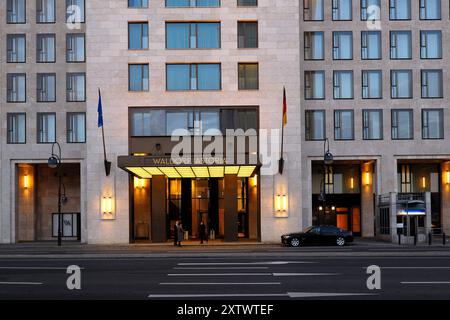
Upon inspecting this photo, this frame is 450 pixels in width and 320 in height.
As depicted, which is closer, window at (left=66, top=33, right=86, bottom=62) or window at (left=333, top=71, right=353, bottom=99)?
A: window at (left=66, top=33, right=86, bottom=62)

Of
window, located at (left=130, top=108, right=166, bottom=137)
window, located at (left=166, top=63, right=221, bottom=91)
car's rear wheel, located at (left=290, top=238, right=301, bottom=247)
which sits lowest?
car's rear wheel, located at (left=290, top=238, right=301, bottom=247)

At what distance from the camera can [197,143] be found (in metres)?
44.3

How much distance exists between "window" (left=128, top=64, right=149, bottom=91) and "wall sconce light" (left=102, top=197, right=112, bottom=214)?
832 cm

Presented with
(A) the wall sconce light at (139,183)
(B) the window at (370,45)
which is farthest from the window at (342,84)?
(A) the wall sconce light at (139,183)

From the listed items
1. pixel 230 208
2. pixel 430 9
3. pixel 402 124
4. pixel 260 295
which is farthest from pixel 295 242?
pixel 430 9

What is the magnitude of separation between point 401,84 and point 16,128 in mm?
32003

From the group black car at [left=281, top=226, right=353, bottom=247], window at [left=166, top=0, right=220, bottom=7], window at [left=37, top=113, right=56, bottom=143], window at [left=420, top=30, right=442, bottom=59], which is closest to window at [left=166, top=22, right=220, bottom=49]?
window at [left=166, top=0, right=220, bottom=7]

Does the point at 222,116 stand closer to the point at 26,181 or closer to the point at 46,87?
the point at 46,87

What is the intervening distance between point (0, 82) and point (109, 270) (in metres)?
31.0

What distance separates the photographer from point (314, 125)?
51406mm

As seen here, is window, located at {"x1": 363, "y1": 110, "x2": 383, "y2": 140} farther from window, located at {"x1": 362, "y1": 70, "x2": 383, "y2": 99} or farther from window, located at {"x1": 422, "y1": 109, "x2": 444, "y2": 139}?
window, located at {"x1": 422, "y1": 109, "x2": 444, "y2": 139}

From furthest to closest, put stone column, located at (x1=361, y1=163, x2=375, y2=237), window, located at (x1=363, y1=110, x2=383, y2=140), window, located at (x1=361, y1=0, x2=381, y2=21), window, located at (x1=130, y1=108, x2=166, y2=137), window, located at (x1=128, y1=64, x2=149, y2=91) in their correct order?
stone column, located at (x1=361, y1=163, x2=375, y2=237)
window, located at (x1=361, y1=0, x2=381, y2=21)
window, located at (x1=363, y1=110, x2=383, y2=140)
window, located at (x1=128, y1=64, x2=149, y2=91)
window, located at (x1=130, y1=108, x2=166, y2=137)

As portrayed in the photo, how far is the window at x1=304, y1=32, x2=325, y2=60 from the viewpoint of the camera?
51875 mm
